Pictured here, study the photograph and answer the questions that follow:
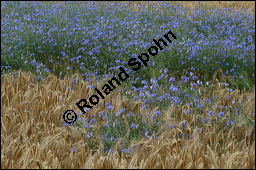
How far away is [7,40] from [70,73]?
1398mm

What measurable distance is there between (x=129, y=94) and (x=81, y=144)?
4.53 ft

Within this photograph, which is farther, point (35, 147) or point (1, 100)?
point (1, 100)

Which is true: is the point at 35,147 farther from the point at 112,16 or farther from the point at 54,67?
the point at 112,16

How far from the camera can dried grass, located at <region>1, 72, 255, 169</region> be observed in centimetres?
310

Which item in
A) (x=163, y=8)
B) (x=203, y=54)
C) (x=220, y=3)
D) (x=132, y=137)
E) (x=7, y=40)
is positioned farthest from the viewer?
(x=220, y=3)

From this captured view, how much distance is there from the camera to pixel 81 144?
3.37 metres

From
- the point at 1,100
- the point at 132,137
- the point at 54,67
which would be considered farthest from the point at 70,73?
the point at 132,137

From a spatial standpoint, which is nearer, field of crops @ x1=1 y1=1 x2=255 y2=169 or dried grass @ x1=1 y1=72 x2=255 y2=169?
dried grass @ x1=1 y1=72 x2=255 y2=169

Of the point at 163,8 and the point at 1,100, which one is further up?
the point at 163,8

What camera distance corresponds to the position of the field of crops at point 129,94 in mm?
3264

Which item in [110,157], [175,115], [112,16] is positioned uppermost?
[112,16]

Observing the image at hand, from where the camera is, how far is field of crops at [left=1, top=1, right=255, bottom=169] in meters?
3.26

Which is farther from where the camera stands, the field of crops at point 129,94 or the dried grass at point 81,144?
the field of crops at point 129,94

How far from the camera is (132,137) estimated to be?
3.65 meters
